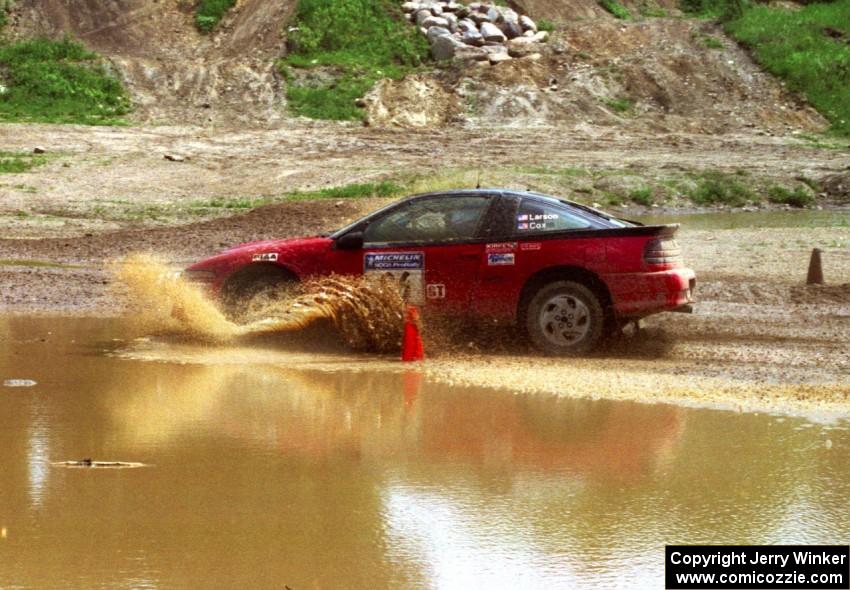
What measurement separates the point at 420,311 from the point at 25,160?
56.0 feet

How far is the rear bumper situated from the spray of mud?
1.85m

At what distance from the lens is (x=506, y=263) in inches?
444

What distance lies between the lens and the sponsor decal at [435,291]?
11.4 m

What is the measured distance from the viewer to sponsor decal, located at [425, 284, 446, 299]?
Answer: 11.4 m

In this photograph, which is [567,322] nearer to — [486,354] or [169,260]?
[486,354]

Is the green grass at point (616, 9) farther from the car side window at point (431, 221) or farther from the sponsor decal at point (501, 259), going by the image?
the sponsor decal at point (501, 259)

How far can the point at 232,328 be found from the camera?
11766mm

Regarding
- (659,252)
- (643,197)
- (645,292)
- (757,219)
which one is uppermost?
(643,197)

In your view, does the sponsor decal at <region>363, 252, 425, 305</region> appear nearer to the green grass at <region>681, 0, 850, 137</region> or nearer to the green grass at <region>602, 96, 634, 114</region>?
the green grass at <region>602, 96, 634, 114</region>

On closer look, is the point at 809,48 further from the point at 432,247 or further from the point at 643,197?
the point at 432,247

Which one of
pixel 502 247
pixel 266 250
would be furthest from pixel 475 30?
pixel 502 247

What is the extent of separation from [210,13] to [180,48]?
267cm

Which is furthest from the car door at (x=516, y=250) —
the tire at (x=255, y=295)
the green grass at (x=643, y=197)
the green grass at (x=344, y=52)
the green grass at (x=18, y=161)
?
the green grass at (x=344, y=52)

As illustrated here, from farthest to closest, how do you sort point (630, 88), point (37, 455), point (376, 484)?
point (630, 88) < point (37, 455) < point (376, 484)
